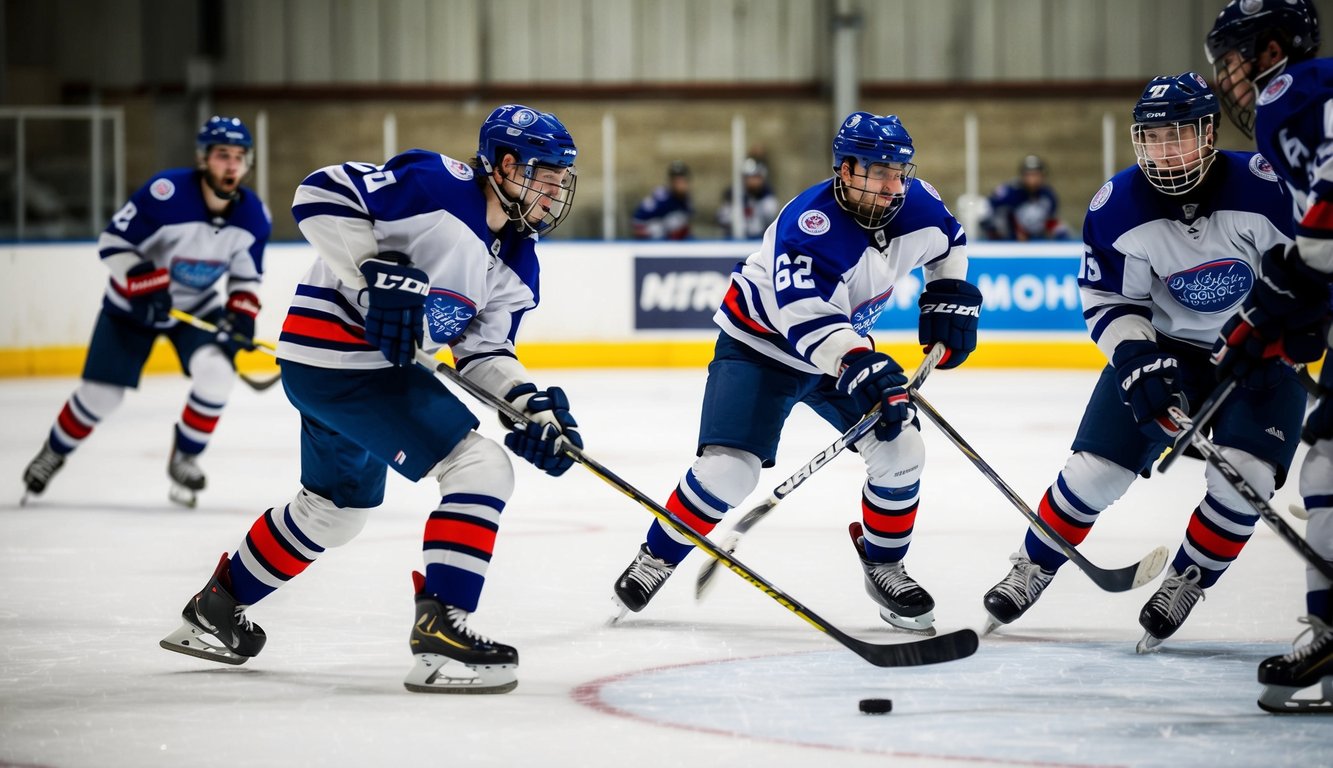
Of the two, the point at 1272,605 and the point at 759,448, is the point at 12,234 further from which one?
the point at 1272,605

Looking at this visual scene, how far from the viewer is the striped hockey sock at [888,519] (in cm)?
350

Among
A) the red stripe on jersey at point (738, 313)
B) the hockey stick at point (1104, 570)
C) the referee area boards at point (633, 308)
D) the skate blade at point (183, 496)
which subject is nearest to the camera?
the hockey stick at point (1104, 570)

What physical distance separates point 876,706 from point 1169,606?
2.60ft

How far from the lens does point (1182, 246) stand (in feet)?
10.4

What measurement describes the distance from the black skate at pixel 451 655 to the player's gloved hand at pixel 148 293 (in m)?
2.78

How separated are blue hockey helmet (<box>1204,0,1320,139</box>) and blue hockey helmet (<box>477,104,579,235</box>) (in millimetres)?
1109

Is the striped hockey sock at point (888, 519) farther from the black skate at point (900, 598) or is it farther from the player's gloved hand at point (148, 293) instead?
the player's gloved hand at point (148, 293)

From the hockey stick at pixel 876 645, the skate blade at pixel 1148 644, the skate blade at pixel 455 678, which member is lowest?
the skate blade at pixel 1148 644

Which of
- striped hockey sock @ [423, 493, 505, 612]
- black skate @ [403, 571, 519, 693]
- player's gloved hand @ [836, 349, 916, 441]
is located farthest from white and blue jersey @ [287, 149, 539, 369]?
player's gloved hand @ [836, 349, 916, 441]

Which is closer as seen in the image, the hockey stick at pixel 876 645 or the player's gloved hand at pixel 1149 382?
the hockey stick at pixel 876 645

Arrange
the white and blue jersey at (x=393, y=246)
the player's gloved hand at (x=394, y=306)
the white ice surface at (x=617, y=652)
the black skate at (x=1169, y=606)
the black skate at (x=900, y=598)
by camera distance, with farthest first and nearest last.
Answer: the black skate at (x=900, y=598) → the black skate at (x=1169, y=606) → the white and blue jersey at (x=393, y=246) → the player's gloved hand at (x=394, y=306) → the white ice surface at (x=617, y=652)

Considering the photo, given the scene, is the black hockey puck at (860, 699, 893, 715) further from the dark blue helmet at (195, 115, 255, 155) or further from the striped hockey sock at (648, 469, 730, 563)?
the dark blue helmet at (195, 115, 255, 155)

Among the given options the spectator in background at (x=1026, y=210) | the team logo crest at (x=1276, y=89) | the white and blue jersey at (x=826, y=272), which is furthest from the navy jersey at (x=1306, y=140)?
the spectator in background at (x=1026, y=210)

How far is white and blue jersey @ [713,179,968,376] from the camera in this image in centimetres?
331
